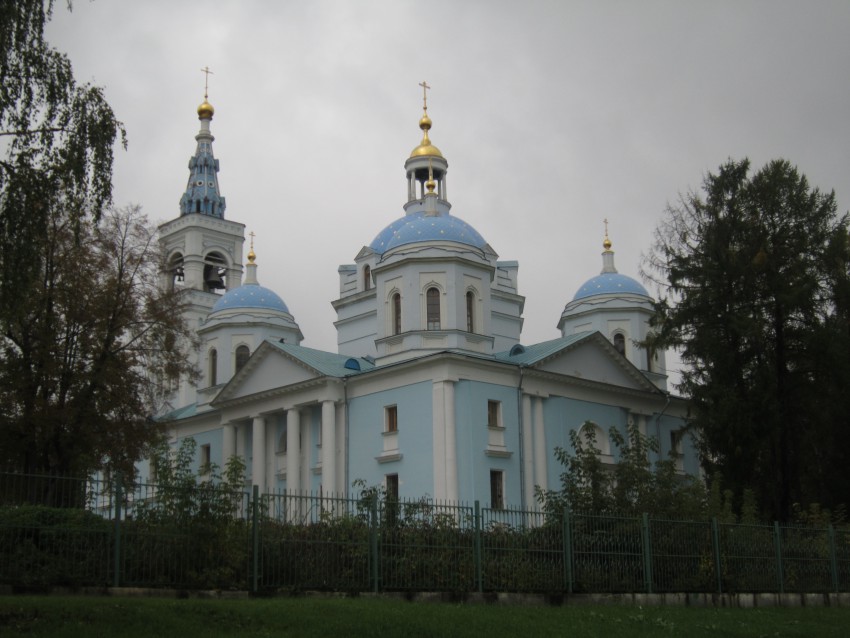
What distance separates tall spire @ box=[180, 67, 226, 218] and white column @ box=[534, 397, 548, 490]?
24317 millimetres

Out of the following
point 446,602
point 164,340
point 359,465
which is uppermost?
point 164,340

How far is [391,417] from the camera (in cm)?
3350

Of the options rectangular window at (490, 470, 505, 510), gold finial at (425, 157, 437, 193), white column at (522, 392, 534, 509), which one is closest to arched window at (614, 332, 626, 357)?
gold finial at (425, 157, 437, 193)

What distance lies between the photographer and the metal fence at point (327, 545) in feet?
46.5

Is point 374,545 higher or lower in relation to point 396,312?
lower

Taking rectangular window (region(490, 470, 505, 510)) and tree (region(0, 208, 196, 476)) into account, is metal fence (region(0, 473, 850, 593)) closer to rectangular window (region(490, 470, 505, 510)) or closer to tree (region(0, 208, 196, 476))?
tree (region(0, 208, 196, 476))

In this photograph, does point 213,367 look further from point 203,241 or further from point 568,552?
point 568,552

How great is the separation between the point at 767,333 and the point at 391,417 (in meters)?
11.1

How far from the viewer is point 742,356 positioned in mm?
30469

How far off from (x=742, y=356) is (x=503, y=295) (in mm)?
14466

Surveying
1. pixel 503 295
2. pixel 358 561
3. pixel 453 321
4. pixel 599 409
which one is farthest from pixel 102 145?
pixel 503 295

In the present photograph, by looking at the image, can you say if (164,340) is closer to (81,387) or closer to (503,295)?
(81,387)

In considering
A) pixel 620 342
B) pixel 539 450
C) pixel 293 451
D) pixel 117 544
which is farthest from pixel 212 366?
pixel 117 544

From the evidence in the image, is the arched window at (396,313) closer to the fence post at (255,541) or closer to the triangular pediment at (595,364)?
the triangular pediment at (595,364)
